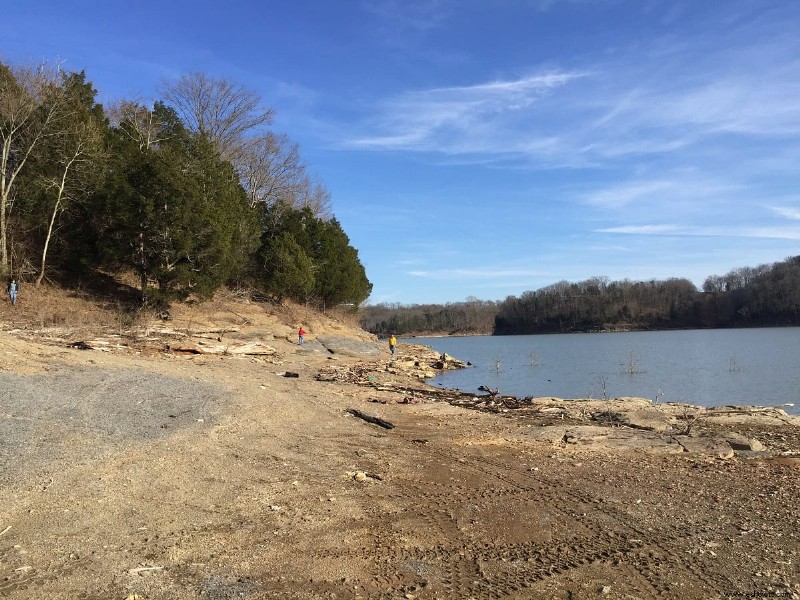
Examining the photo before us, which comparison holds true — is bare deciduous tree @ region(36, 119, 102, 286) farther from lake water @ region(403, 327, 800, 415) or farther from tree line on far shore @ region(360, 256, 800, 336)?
tree line on far shore @ region(360, 256, 800, 336)

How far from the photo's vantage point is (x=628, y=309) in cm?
12544

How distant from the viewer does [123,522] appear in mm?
5609

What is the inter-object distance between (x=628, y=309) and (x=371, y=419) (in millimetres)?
124568

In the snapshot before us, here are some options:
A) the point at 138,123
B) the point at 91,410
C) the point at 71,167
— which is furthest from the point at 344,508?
the point at 138,123

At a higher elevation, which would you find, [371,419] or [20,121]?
[20,121]

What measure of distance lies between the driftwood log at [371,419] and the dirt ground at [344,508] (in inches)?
12.0

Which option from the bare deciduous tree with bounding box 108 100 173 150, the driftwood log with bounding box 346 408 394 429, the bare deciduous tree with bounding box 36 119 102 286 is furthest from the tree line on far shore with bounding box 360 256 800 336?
the driftwood log with bounding box 346 408 394 429

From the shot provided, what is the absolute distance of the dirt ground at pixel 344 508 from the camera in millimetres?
4723

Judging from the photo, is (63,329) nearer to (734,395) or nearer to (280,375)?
(280,375)

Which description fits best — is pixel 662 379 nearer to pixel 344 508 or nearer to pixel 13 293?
pixel 344 508

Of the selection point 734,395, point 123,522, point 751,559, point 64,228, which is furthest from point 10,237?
point 734,395

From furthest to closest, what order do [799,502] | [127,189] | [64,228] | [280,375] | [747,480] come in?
1. [64,228]
2. [127,189]
3. [280,375]
4. [747,480]
5. [799,502]

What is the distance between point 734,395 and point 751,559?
1996cm

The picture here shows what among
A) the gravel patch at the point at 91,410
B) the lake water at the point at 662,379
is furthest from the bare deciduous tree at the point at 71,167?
the lake water at the point at 662,379
